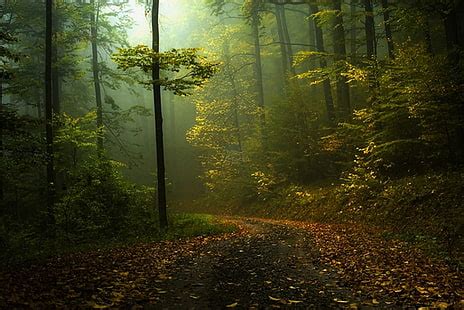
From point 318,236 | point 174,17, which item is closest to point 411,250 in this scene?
point 318,236

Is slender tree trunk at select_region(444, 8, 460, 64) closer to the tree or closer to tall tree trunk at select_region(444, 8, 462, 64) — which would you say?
tall tree trunk at select_region(444, 8, 462, 64)

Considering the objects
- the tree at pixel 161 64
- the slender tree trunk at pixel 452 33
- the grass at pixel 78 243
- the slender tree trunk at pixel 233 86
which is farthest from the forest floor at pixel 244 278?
the slender tree trunk at pixel 233 86

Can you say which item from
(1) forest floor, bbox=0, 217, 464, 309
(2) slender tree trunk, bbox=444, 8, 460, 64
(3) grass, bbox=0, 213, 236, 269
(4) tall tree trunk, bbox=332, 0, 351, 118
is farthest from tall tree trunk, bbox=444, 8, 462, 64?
(3) grass, bbox=0, 213, 236, 269

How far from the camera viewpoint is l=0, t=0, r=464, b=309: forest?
638cm

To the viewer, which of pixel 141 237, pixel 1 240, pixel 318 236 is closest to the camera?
pixel 1 240

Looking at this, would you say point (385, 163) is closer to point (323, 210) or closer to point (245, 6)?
point (323, 210)

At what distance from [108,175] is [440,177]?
1241cm

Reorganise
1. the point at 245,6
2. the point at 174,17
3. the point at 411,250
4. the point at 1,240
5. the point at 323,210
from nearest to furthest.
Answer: the point at 411,250
the point at 1,240
the point at 323,210
the point at 245,6
the point at 174,17

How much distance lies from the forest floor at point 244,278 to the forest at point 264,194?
0.05 metres

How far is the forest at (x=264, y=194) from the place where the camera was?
20.9 ft

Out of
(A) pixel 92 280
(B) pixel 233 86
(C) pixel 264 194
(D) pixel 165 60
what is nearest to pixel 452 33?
(D) pixel 165 60

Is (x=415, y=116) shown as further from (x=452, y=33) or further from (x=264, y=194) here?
(x=264, y=194)

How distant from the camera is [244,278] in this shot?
23.1 feet

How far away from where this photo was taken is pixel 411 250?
28.8 ft
